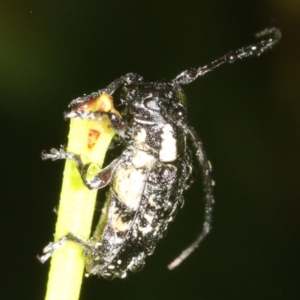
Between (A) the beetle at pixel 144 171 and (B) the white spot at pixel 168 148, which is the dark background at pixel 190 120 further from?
(B) the white spot at pixel 168 148

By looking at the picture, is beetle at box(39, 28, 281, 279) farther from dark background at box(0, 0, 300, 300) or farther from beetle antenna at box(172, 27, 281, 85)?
dark background at box(0, 0, 300, 300)

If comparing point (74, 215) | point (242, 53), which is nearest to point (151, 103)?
point (242, 53)

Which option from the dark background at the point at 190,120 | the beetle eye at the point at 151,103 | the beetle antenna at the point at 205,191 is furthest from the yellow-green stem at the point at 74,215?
the dark background at the point at 190,120

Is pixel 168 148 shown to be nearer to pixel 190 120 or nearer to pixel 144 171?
pixel 144 171

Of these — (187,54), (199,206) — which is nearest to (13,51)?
(187,54)

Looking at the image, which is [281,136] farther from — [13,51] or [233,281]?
[13,51]

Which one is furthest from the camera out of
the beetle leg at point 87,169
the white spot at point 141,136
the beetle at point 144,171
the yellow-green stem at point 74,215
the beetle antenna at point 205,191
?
the white spot at point 141,136
